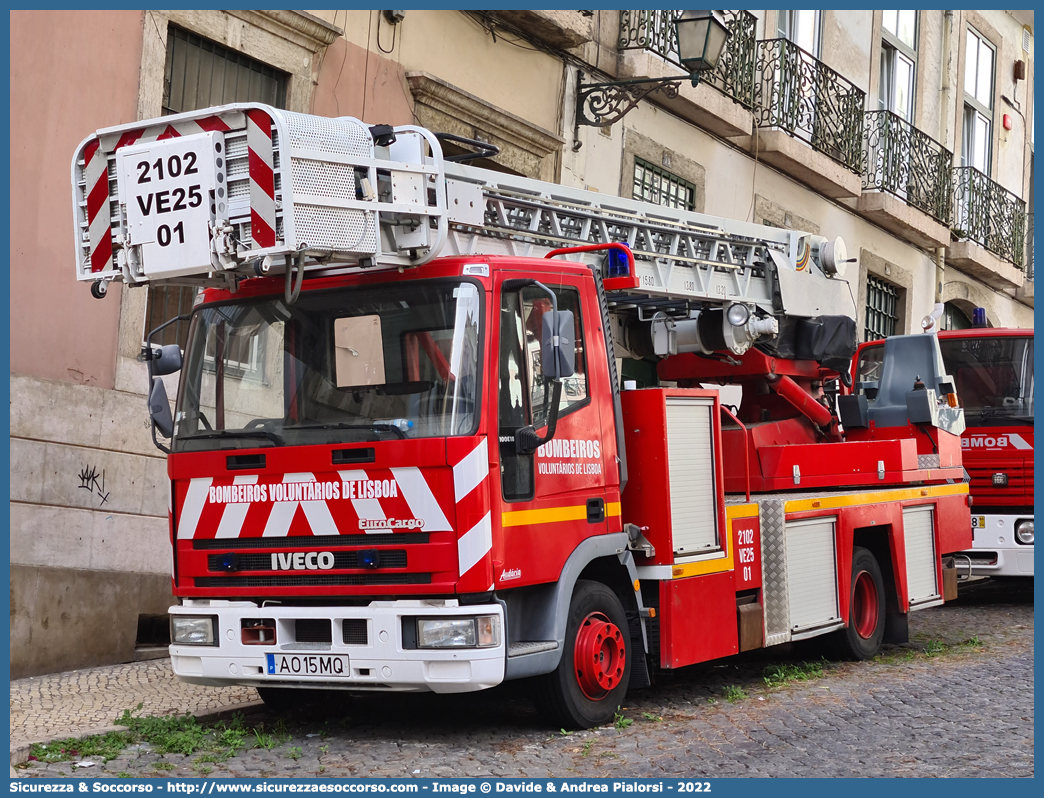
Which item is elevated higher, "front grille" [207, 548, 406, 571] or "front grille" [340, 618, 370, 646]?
"front grille" [207, 548, 406, 571]

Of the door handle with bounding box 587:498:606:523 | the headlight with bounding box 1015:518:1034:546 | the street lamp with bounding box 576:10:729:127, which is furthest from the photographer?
the street lamp with bounding box 576:10:729:127

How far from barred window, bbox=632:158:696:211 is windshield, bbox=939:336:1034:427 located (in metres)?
3.66

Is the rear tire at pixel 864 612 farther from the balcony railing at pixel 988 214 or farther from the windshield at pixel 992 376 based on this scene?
the balcony railing at pixel 988 214

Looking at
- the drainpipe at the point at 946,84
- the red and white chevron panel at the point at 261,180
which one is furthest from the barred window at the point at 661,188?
the red and white chevron panel at the point at 261,180

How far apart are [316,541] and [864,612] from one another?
199 inches

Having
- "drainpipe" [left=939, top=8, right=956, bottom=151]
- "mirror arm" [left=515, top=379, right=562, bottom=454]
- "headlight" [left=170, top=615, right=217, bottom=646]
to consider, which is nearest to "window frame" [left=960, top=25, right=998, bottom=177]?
"drainpipe" [left=939, top=8, right=956, bottom=151]

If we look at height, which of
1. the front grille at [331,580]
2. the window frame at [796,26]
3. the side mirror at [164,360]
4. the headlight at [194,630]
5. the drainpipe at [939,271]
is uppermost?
the window frame at [796,26]

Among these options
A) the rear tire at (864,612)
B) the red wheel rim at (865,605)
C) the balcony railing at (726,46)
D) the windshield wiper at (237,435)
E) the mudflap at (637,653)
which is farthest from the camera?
the balcony railing at (726,46)

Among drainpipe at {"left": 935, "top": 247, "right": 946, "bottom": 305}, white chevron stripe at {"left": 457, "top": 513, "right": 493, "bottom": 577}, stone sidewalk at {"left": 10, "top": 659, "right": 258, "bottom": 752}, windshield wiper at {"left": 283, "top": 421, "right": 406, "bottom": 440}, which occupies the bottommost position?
stone sidewalk at {"left": 10, "top": 659, "right": 258, "bottom": 752}

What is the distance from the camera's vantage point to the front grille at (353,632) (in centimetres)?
658

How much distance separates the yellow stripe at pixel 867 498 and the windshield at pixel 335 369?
3336mm

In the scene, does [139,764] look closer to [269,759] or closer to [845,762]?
[269,759]

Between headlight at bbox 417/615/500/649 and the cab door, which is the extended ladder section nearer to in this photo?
the cab door

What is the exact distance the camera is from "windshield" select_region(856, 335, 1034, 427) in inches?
518
